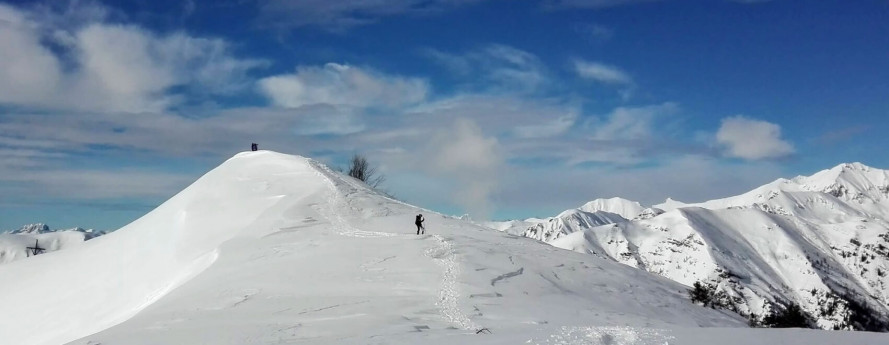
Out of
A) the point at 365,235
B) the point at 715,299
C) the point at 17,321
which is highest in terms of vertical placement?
the point at 365,235

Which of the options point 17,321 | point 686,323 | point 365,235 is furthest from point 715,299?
point 17,321

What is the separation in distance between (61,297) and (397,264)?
24470mm

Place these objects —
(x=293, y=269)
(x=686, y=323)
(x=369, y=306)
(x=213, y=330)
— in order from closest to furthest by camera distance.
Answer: (x=213, y=330) → (x=369, y=306) → (x=686, y=323) → (x=293, y=269)

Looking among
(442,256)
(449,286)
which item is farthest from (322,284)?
(442,256)

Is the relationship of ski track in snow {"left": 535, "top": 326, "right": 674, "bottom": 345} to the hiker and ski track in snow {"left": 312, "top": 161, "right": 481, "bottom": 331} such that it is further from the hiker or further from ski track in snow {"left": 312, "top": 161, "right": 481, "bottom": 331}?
Result: the hiker

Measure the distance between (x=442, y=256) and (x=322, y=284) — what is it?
7.66m

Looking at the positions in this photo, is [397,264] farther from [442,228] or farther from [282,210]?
[282,210]

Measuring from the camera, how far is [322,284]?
26.6 metres

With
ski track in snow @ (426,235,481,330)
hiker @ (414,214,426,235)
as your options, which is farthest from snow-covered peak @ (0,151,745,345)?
hiker @ (414,214,426,235)

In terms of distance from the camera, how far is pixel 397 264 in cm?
3041

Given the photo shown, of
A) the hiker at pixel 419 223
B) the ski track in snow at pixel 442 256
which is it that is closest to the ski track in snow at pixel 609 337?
the ski track in snow at pixel 442 256

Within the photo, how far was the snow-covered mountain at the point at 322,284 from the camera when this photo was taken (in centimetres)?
1880

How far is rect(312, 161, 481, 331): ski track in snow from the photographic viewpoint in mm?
21938

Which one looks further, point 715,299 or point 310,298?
point 715,299
